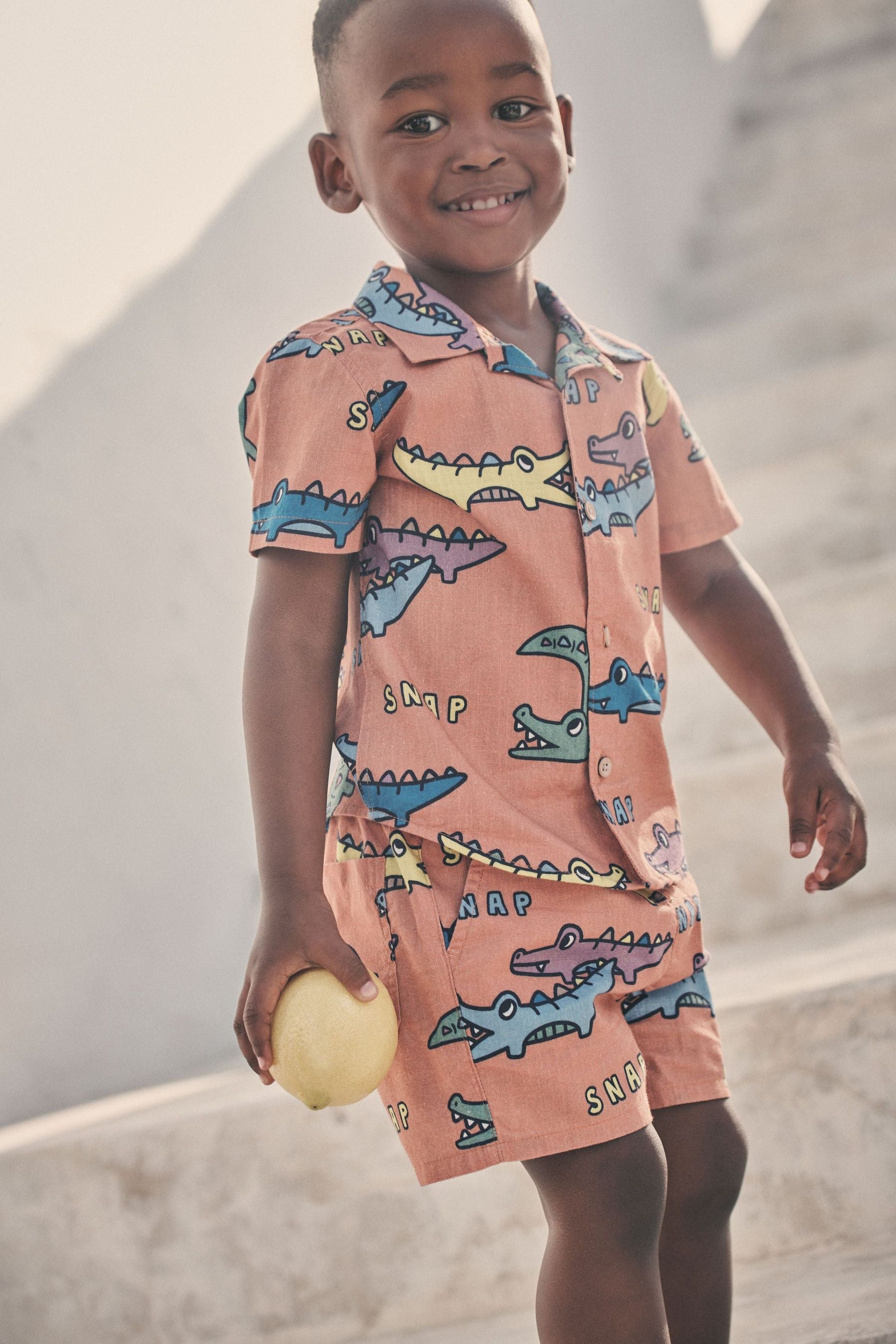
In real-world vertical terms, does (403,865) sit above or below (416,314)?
below

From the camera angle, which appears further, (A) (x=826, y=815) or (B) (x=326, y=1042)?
(A) (x=826, y=815)

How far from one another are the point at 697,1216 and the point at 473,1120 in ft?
0.79

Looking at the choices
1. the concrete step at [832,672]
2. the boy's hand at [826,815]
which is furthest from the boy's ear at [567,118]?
the concrete step at [832,672]

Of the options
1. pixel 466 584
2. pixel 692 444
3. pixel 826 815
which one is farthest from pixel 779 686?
pixel 466 584

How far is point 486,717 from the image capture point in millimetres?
917

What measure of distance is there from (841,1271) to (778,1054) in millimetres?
190

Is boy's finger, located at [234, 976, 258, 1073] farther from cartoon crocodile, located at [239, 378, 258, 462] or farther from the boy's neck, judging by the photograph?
the boy's neck

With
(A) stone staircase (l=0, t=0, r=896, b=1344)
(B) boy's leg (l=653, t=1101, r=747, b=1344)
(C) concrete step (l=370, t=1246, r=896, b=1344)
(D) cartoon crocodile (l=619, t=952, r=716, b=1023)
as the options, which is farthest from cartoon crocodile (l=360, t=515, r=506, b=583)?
(C) concrete step (l=370, t=1246, r=896, b=1344)

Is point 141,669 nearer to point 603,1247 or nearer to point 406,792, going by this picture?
point 406,792

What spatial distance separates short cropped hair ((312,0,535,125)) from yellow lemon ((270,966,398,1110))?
680mm

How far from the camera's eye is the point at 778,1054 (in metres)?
1.23

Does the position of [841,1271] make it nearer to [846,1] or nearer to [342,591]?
[342,591]

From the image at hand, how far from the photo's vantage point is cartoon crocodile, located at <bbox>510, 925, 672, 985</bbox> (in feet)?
2.87

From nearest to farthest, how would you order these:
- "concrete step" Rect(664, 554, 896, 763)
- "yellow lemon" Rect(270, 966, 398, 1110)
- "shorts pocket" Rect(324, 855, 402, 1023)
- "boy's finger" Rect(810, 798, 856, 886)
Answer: "yellow lemon" Rect(270, 966, 398, 1110)
"shorts pocket" Rect(324, 855, 402, 1023)
"boy's finger" Rect(810, 798, 856, 886)
"concrete step" Rect(664, 554, 896, 763)
